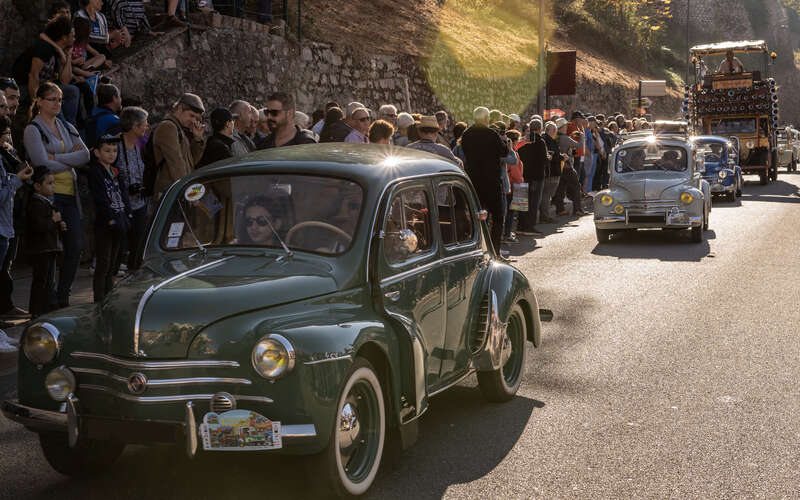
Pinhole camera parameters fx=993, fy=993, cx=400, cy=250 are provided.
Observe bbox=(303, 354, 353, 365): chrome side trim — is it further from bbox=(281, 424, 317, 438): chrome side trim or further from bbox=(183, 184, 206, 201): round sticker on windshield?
bbox=(183, 184, 206, 201): round sticker on windshield

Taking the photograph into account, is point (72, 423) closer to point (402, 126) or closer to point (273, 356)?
point (273, 356)

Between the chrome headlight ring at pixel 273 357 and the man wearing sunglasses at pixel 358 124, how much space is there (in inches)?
259

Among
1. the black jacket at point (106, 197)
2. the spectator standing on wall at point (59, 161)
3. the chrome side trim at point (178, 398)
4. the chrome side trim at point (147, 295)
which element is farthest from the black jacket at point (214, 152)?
the chrome side trim at point (178, 398)

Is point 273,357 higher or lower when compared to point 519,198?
higher

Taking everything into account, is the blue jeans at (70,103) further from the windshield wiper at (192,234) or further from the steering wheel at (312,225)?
the steering wheel at (312,225)

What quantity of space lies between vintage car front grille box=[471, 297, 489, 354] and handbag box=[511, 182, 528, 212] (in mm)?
8790

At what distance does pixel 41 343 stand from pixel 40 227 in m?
3.95

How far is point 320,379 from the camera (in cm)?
425

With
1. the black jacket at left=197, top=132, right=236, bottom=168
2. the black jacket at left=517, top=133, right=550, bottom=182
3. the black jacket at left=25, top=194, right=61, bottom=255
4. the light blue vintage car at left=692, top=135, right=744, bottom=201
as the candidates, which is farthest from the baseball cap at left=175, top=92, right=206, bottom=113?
the light blue vintage car at left=692, top=135, right=744, bottom=201

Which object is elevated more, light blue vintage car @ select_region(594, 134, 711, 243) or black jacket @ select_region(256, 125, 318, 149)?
black jacket @ select_region(256, 125, 318, 149)

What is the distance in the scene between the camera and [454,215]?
6.12m

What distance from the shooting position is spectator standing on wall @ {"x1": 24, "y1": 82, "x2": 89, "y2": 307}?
8.55m

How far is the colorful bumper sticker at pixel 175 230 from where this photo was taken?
17.7 ft

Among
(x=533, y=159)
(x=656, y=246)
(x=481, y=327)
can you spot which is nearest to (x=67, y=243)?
(x=481, y=327)
